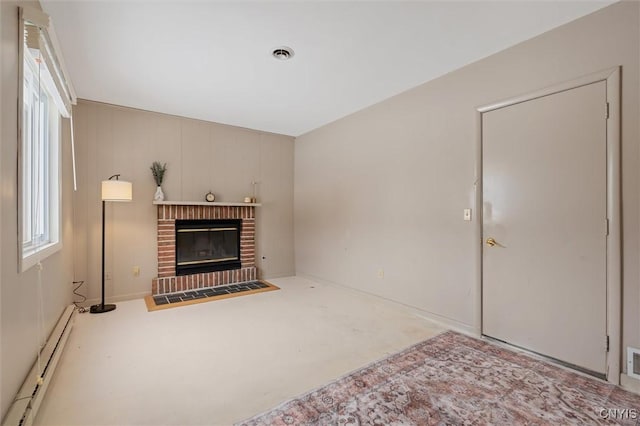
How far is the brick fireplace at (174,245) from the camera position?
170 inches

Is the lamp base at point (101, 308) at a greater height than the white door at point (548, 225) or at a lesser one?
lesser

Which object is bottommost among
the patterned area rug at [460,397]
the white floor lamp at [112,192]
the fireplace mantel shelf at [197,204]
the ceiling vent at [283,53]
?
the patterned area rug at [460,397]

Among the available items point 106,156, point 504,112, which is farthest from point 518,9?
point 106,156

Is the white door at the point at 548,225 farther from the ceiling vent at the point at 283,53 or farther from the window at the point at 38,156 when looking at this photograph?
the window at the point at 38,156

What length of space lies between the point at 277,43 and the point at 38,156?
7.18 ft

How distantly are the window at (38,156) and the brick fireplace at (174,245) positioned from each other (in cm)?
148

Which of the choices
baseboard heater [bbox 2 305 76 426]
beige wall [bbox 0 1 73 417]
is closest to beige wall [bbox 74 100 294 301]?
baseboard heater [bbox 2 305 76 426]

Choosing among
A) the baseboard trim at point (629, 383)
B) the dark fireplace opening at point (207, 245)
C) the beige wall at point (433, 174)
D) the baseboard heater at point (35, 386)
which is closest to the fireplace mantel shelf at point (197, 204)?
the dark fireplace opening at point (207, 245)

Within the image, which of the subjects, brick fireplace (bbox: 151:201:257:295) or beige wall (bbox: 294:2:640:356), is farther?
brick fireplace (bbox: 151:201:257:295)

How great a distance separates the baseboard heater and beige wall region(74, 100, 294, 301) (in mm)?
1461

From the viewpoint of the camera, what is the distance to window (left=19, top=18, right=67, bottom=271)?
1790 millimetres

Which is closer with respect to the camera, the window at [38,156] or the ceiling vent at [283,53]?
the window at [38,156]

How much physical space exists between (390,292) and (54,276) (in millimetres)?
3521

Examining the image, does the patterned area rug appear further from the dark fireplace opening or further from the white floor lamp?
the dark fireplace opening
